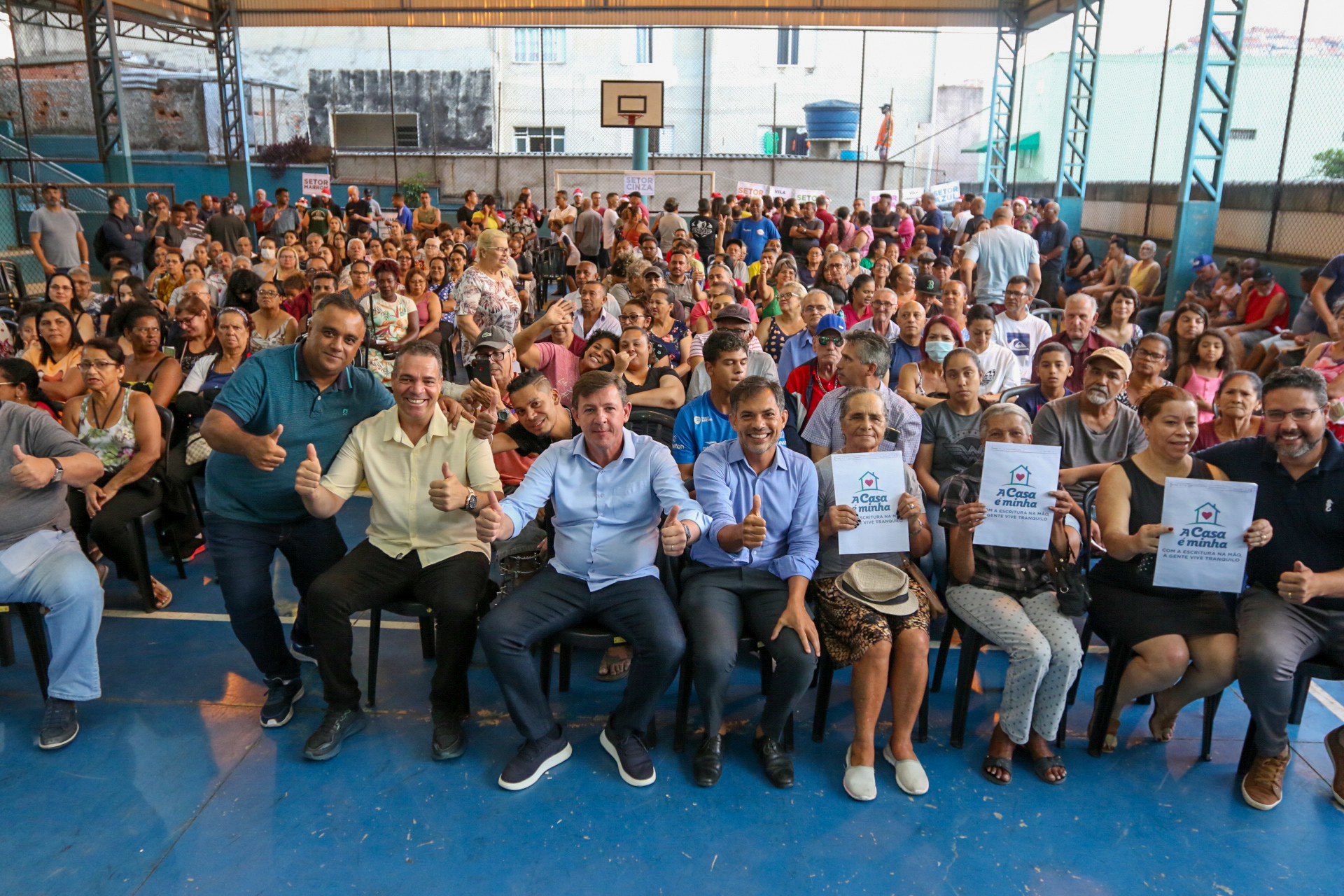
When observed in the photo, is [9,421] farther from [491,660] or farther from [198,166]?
[198,166]

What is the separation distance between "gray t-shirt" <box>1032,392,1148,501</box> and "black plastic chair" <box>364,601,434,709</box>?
2.66 metres

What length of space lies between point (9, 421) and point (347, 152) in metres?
18.5

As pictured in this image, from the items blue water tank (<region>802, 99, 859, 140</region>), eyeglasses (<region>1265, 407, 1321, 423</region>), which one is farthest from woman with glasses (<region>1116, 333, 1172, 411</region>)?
blue water tank (<region>802, 99, 859, 140</region>)

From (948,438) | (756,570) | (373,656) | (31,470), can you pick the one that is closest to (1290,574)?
(948,438)

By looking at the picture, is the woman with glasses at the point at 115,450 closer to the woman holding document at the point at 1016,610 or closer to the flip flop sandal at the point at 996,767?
the woman holding document at the point at 1016,610

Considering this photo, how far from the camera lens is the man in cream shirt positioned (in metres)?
3.16

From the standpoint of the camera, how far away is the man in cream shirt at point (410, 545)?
3.16m

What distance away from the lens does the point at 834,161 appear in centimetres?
1842

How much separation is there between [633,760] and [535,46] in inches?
989

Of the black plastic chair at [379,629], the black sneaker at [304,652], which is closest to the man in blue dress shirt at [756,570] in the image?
the black plastic chair at [379,629]

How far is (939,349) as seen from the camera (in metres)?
4.78

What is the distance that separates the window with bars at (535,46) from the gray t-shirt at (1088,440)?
929 inches

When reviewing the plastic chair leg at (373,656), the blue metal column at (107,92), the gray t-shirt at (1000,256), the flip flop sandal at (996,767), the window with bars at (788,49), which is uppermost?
the window with bars at (788,49)

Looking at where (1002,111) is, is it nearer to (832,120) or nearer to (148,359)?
(832,120)
